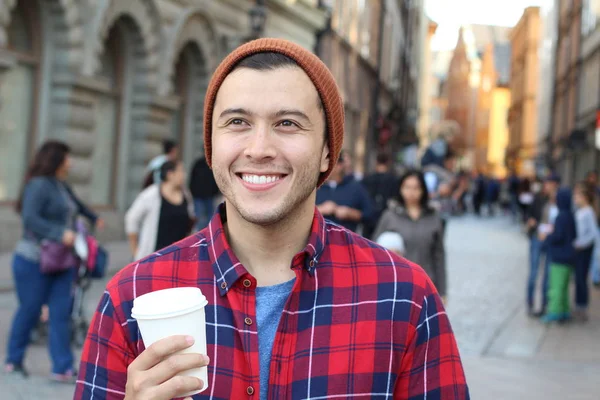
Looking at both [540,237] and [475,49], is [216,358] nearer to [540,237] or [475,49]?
[540,237]

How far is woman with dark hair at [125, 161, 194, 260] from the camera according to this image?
25.5ft

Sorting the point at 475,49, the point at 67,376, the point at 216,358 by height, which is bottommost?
the point at 67,376

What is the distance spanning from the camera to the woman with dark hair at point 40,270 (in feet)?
23.0

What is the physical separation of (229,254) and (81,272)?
627cm

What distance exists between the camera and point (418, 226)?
7.80 metres

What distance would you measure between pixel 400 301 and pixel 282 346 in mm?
269

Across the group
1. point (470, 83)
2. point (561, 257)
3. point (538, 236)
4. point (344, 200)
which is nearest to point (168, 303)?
point (344, 200)

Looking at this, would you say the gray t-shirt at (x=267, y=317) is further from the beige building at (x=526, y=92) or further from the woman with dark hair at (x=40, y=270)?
the beige building at (x=526, y=92)

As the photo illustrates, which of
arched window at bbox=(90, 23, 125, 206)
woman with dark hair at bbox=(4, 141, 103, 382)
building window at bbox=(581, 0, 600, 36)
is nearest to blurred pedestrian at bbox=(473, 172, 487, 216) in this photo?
building window at bbox=(581, 0, 600, 36)

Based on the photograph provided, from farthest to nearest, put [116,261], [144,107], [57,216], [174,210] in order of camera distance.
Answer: [144,107] < [116,261] < [174,210] < [57,216]

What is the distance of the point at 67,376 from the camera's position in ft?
22.5

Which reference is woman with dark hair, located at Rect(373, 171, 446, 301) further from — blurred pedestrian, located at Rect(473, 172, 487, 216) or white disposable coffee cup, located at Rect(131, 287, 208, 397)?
blurred pedestrian, located at Rect(473, 172, 487, 216)

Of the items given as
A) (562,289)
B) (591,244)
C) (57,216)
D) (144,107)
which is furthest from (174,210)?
(144,107)

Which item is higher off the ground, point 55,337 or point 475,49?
point 475,49
